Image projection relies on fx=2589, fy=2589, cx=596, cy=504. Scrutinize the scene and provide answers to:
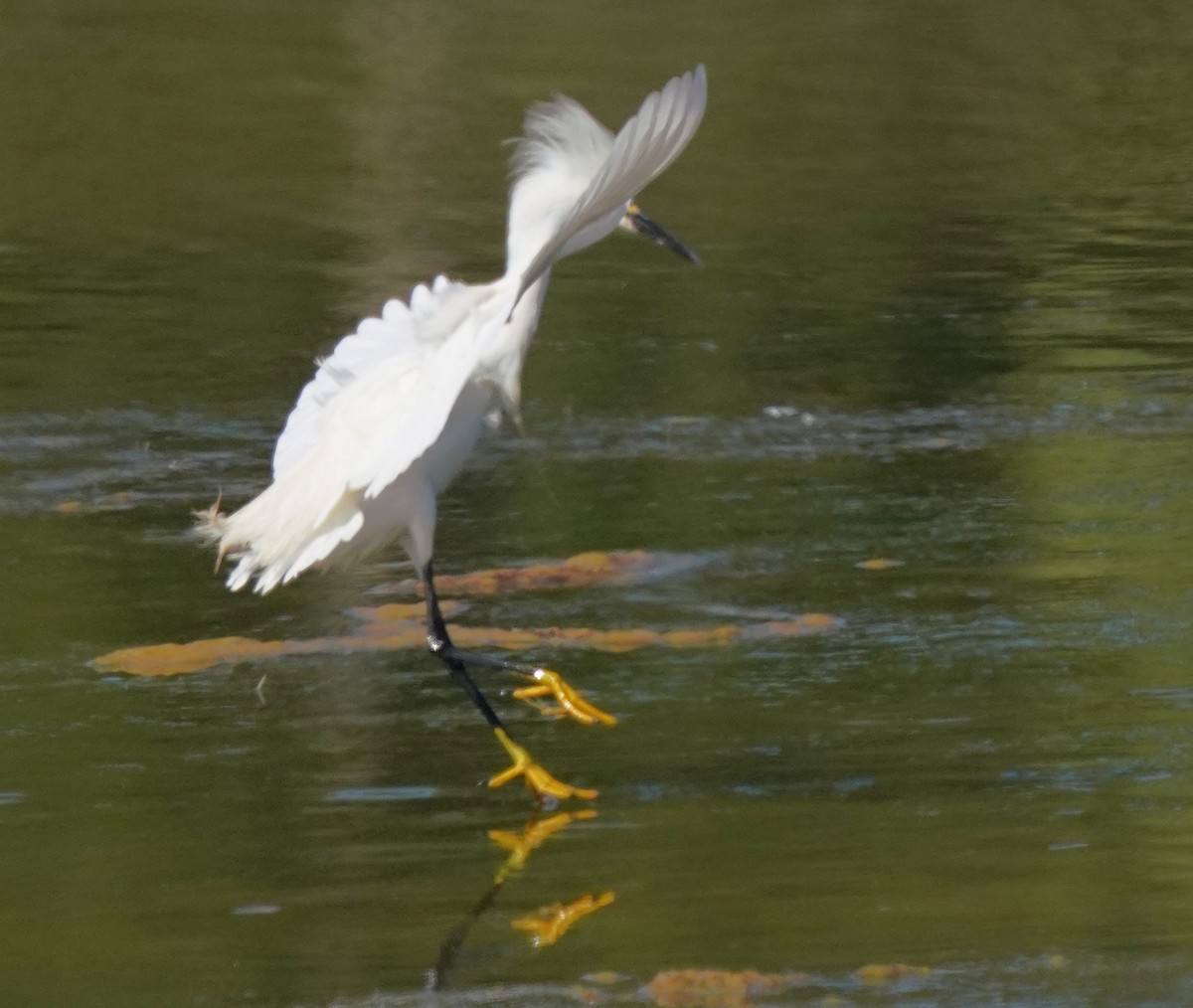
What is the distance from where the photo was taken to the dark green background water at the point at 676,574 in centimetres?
527

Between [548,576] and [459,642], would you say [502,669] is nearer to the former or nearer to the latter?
[459,642]

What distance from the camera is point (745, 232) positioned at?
14164mm

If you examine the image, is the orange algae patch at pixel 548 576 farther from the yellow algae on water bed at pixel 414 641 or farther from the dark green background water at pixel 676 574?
the yellow algae on water bed at pixel 414 641

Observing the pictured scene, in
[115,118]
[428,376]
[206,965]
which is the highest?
[428,376]

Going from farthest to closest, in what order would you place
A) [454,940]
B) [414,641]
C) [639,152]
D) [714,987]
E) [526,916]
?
[414,641], [639,152], [526,916], [454,940], [714,987]

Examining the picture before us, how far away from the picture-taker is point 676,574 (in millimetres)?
8141

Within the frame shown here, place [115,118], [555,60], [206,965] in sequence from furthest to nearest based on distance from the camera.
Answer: [555,60]
[115,118]
[206,965]

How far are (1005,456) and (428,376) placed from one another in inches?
149

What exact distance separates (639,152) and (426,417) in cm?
90

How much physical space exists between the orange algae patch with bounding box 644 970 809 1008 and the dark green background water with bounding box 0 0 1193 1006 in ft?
0.21

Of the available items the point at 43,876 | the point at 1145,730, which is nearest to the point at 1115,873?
the point at 1145,730

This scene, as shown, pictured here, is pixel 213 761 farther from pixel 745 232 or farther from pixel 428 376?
pixel 745 232

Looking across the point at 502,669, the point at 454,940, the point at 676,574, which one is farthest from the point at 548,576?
the point at 454,940

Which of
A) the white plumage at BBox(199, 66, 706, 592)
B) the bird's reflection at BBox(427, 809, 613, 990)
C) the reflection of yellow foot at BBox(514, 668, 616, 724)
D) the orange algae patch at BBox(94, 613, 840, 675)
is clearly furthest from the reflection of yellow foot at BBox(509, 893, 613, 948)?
the orange algae patch at BBox(94, 613, 840, 675)
